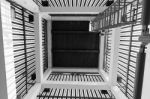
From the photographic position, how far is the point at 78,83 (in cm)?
611

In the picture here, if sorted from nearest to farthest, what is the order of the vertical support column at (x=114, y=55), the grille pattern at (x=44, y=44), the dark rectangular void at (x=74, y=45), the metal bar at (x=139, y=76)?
the metal bar at (x=139, y=76) < the vertical support column at (x=114, y=55) < the grille pattern at (x=44, y=44) < the dark rectangular void at (x=74, y=45)

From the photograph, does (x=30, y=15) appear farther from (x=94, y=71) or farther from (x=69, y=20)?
(x=94, y=71)

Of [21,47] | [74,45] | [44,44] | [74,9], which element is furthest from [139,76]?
[74,45]

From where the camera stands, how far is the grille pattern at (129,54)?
4.32 meters

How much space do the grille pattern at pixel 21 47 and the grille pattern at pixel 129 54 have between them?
3913mm

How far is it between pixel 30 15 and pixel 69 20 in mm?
3275

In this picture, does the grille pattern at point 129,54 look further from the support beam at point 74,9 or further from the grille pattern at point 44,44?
the grille pattern at point 44,44

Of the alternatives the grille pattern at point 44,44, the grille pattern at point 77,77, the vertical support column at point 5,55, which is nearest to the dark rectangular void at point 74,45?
the grille pattern at point 44,44

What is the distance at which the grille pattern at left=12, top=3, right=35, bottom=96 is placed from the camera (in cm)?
438

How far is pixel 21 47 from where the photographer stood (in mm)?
4793

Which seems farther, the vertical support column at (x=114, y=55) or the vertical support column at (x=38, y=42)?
the vertical support column at (x=38, y=42)

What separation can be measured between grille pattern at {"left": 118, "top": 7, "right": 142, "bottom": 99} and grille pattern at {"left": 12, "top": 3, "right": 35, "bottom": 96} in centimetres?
391

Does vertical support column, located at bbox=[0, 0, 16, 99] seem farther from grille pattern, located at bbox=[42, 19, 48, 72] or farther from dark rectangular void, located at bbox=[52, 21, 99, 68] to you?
dark rectangular void, located at bbox=[52, 21, 99, 68]

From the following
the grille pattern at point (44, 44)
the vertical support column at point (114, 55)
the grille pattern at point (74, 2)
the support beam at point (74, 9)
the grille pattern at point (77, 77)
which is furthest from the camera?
the grille pattern at point (44, 44)
